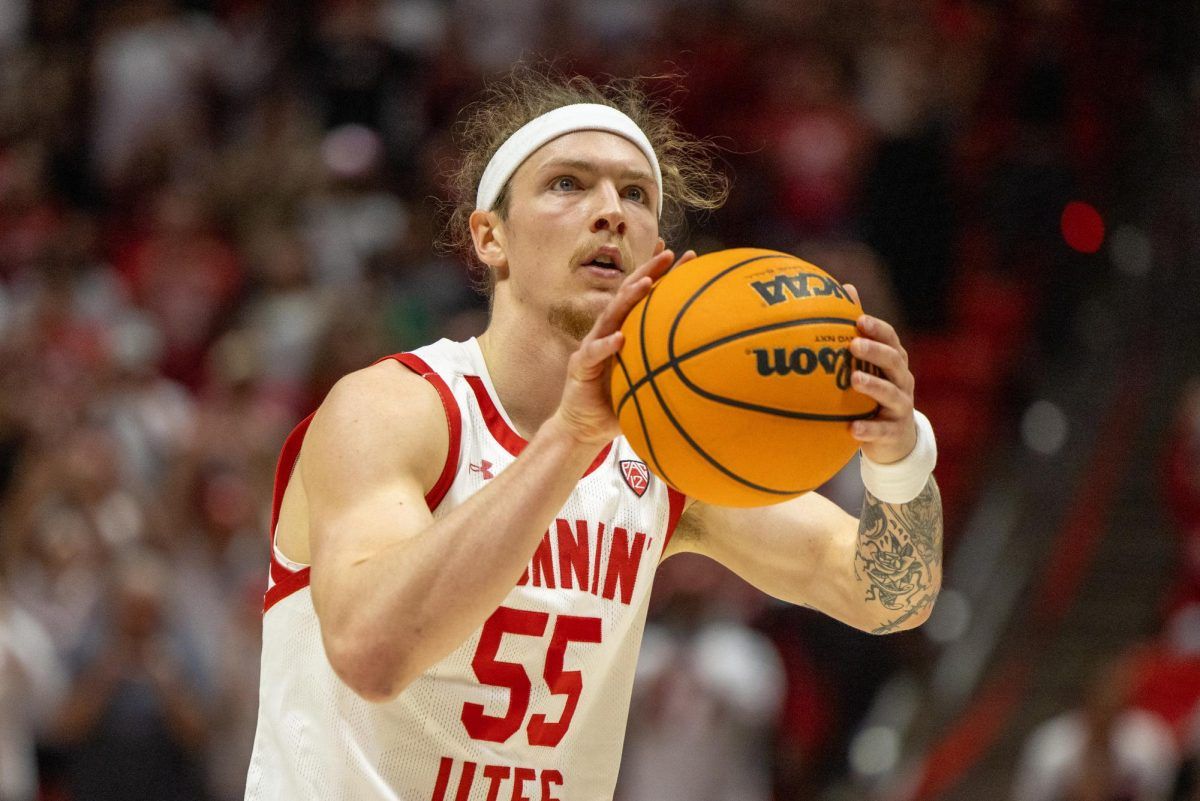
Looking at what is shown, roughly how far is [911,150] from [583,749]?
8237mm

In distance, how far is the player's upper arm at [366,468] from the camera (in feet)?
11.0

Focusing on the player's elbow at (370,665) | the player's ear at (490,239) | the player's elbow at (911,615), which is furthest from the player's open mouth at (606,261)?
the player's elbow at (370,665)

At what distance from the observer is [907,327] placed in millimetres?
11383

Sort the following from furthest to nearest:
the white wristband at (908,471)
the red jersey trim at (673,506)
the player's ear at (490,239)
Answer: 1. the player's ear at (490,239)
2. the red jersey trim at (673,506)
3. the white wristband at (908,471)

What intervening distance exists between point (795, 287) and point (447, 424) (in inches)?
37.2

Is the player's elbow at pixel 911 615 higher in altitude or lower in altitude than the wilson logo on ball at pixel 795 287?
lower

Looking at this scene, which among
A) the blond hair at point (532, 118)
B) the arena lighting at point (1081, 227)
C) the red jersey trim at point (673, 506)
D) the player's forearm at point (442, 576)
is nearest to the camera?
the player's forearm at point (442, 576)

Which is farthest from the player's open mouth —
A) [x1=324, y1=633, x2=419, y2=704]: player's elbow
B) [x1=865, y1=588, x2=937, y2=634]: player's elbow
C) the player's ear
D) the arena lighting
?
the arena lighting

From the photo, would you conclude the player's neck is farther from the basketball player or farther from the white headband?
the white headband

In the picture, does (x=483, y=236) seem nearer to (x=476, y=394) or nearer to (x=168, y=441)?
(x=476, y=394)

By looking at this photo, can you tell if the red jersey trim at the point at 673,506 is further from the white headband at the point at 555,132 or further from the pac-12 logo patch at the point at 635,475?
the white headband at the point at 555,132

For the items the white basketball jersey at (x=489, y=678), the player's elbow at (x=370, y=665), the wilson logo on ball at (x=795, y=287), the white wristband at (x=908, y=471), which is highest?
the wilson logo on ball at (x=795, y=287)

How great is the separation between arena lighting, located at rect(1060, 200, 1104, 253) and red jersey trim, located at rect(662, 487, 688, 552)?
8.83m

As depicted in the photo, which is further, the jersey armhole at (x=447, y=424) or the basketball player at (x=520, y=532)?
the jersey armhole at (x=447, y=424)
